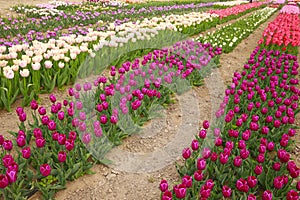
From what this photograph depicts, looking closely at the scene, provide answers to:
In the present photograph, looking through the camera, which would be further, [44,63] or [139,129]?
[44,63]

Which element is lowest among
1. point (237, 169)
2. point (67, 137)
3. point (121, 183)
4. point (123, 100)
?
point (121, 183)

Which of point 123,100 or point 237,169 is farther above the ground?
point 123,100

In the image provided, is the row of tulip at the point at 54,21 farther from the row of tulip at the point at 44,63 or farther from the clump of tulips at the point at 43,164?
the clump of tulips at the point at 43,164

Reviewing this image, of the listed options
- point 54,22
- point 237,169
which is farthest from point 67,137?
point 54,22

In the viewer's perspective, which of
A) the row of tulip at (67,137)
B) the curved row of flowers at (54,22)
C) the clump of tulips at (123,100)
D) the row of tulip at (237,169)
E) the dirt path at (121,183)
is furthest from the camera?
the curved row of flowers at (54,22)

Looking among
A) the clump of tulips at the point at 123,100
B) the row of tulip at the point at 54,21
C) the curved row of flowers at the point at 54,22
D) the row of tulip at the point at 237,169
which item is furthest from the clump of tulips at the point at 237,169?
the row of tulip at the point at 54,21

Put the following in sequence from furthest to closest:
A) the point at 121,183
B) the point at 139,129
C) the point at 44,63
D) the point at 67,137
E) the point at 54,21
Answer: the point at 54,21 < the point at 44,63 < the point at 139,129 < the point at 67,137 < the point at 121,183

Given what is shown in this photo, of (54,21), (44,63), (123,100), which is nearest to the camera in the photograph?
(123,100)

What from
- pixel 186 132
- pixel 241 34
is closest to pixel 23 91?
pixel 186 132

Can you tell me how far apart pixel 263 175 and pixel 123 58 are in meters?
4.59

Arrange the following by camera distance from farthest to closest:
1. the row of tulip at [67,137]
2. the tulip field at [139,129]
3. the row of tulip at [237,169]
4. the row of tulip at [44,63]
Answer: the row of tulip at [44,63] → the tulip field at [139,129] → the row of tulip at [67,137] → the row of tulip at [237,169]

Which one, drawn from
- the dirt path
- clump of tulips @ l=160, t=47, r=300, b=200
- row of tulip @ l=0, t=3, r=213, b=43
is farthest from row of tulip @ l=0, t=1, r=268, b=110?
row of tulip @ l=0, t=3, r=213, b=43

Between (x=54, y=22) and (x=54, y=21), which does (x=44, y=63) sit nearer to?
(x=54, y=22)

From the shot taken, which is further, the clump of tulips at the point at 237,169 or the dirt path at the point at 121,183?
the dirt path at the point at 121,183
